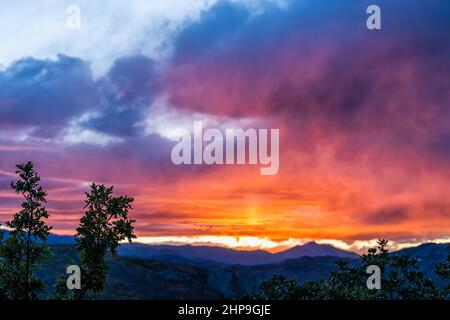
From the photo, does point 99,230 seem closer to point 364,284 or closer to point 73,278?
point 73,278

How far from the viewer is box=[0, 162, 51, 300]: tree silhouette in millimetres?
39594

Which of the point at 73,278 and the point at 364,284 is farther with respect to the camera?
the point at 364,284

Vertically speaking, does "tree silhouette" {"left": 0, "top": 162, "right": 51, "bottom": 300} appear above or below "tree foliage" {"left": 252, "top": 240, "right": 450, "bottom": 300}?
above

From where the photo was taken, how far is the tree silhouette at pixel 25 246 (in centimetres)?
3959

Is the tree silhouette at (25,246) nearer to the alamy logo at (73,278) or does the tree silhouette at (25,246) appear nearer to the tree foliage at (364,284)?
the alamy logo at (73,278)

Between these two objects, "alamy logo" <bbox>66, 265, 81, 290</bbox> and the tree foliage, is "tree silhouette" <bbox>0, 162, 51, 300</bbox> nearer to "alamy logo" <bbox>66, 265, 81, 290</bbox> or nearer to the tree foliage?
"alamy logo" <bbox>66, 265, 81, 290</bbox>

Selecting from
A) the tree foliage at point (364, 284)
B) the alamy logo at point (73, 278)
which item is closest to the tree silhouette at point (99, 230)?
the alamy logo at point (73, 278)

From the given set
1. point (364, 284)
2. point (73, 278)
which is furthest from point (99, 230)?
point (364, 284)

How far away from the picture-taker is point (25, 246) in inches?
1583

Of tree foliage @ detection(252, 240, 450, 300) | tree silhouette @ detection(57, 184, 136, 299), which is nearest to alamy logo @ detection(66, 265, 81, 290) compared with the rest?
tree silhouette @ detection(57, 184, 136, 299)

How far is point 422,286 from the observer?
86.0 metres

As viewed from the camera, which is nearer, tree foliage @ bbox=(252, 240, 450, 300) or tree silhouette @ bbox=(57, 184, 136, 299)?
tree silhouette @ bbox=(57, 184, 136, 299)
